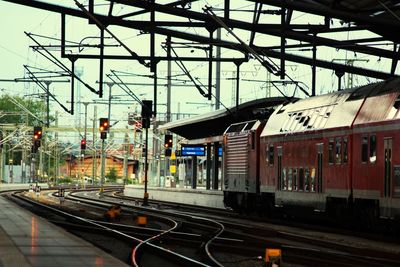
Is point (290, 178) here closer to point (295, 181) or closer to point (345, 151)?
point (295, 181)

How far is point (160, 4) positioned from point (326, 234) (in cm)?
883

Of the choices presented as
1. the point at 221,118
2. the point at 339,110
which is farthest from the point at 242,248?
the point at 221,118

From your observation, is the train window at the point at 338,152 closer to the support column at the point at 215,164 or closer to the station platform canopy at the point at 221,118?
the station platform canopy at the point at 221,118

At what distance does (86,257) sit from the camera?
15.5 metres

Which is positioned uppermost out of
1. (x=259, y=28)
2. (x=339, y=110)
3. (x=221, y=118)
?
(x=259, y=28)

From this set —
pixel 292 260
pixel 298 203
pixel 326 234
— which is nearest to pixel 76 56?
pixel 298 203

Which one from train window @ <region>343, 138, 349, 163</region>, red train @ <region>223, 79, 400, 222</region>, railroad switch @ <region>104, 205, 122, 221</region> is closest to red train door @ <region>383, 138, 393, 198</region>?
red train @ <region>223, 79, 400, 222</region>

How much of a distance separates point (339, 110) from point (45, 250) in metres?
11.1

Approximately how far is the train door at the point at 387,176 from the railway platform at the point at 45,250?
723 centimetres

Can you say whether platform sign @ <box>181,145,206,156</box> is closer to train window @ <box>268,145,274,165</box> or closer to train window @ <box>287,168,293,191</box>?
train window @ <box>268,145,274,165</box>

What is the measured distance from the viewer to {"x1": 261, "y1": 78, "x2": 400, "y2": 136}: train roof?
21562mm

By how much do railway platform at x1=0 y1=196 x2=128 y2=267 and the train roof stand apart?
8330 millimetres

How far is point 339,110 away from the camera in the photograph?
2470 cm

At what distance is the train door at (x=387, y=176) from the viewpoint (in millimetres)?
20297
